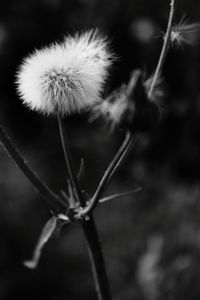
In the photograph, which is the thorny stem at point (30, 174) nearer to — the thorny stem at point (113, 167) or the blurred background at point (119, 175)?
the thorny stem at point (113, 167)

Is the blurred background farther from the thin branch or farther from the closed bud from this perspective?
the closed bud

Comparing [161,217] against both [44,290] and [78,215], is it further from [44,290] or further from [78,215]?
[78,215]

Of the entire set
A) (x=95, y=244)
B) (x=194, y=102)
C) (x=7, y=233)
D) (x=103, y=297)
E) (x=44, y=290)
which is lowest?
(x=44, y=290)

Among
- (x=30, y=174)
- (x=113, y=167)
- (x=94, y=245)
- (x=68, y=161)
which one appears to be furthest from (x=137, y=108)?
(x=94, y=245)

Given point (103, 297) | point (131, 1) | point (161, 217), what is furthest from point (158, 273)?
point (131, 1)

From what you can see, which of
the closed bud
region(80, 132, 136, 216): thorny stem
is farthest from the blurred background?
the closed bud

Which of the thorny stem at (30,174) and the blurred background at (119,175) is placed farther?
the blurred background at (119,175)

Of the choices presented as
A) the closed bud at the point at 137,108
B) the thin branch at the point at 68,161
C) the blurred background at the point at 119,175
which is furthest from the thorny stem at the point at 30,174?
the blurred background at the point at 119,175

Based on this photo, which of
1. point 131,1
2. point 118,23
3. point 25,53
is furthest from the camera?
point 25,53
